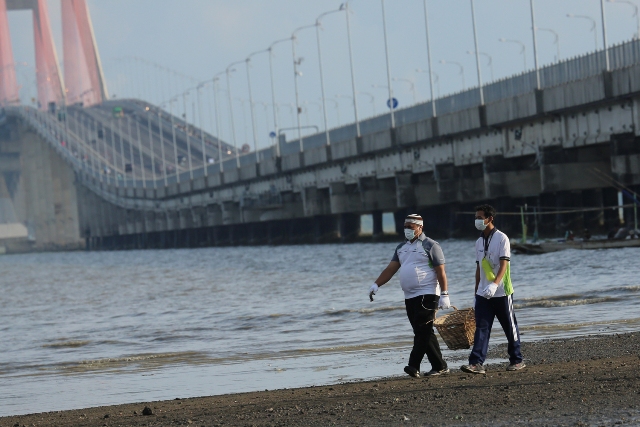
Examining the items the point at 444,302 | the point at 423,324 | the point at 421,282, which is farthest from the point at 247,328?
the point at 444,302

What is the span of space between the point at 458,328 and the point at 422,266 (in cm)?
100

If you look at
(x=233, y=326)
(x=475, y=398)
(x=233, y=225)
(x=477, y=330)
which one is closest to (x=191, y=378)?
(x=477, y=330)

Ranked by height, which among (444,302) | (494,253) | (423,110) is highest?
(423,110)

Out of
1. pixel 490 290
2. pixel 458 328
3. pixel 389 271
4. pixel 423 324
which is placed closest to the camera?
pixel 490 290

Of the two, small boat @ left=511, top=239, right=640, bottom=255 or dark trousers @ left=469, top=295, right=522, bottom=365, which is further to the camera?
small boat @ left=511, top=239, right=640, bottom=255

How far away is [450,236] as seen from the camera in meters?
73.9

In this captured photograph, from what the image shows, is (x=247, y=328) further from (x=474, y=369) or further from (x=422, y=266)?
(x=474, y=369)

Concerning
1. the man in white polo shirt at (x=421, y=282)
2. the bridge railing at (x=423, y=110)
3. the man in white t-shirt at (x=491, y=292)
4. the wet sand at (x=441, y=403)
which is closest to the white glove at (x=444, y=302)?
the man in white polo shirt at (x=421, y=282)

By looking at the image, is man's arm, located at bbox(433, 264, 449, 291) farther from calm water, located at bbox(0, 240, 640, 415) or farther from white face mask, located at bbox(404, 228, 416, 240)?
calm water, located at bbox(0, 240, 640, 415)

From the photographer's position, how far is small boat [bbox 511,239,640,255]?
42.1 metres

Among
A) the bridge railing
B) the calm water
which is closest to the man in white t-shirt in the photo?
the calm water

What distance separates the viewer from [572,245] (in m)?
44.3

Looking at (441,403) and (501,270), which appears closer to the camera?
(441,403)

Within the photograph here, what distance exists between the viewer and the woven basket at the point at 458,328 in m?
13.8
